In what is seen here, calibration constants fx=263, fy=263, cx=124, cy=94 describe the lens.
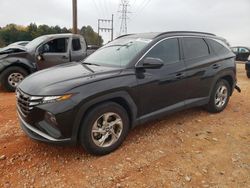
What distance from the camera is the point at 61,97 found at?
10.5 ft

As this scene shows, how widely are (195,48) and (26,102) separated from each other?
326 centimetres

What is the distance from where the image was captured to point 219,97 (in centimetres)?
563

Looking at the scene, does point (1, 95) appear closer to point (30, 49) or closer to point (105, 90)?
point (30, 49)

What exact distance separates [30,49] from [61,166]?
5.53 m

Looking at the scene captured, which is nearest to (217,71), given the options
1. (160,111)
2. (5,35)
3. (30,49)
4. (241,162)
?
(160,111)

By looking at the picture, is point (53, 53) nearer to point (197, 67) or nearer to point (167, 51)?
point (167, 51)

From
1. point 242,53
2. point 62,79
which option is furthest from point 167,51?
point 242,53

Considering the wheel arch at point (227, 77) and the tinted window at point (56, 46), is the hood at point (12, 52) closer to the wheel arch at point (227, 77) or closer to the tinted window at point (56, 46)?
the tinted window at point (56, 46)

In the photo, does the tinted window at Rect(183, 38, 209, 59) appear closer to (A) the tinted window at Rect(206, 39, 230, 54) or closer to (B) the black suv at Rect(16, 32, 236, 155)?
(B) the black suv at Rect(16, 32, 236, 155)

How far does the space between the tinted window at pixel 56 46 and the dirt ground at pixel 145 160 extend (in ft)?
13.0

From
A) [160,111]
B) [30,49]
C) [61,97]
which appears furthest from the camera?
[30,49]

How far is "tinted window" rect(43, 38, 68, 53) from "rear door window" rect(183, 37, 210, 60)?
4.81 meters

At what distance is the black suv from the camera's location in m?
3.28

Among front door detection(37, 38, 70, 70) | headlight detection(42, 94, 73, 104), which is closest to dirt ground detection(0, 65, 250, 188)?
headlight detection(42, 94, 73, 104)
